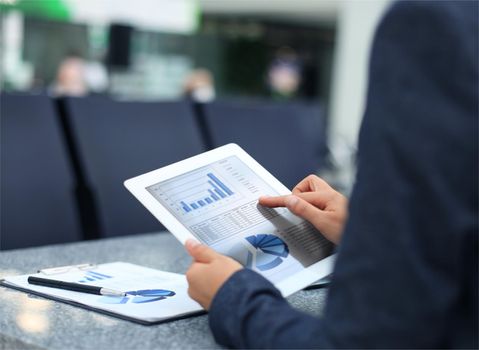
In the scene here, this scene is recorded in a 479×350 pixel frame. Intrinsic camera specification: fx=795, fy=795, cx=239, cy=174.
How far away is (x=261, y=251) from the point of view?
1130mm

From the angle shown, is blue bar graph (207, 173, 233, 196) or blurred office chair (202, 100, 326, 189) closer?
blue bar graph (207, 173, 233, 196)

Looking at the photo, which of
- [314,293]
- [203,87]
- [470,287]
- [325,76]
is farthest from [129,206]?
[325,76]

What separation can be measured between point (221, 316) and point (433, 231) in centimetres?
30

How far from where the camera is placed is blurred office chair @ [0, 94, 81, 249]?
2098mm

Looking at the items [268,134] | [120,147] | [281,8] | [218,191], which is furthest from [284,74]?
[218,191]

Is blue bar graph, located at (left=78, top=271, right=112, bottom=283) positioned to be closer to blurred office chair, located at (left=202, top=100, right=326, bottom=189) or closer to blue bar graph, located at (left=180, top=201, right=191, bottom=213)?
blue bar graph, located at (left=180, top=201, right=191, bottom=213)

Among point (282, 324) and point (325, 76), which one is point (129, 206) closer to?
point (282, 324)

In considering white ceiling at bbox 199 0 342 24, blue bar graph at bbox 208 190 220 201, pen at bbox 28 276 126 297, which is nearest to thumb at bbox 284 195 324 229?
blue bar graph at bbox 208 190 220 201

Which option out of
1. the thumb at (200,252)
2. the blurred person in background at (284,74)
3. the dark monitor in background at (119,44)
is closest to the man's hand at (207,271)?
the thumb at (200,252)

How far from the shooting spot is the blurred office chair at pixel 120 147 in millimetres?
2301

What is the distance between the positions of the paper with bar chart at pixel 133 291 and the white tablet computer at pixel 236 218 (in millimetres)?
122

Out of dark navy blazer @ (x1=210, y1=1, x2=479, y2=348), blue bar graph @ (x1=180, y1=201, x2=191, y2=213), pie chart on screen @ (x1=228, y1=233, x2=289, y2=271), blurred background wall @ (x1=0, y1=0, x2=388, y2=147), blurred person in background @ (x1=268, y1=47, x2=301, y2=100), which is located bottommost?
blurred person in background @ (x1=268, y1=47, x2=301, y2=100)

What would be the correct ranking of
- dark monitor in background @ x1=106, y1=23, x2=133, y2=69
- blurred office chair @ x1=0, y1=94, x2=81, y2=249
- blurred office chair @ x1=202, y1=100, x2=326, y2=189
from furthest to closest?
dark monitor in background @ x1=106, y1=23, x2=133, y2=69 < blurred office chair @ x1=202, y1=100, x2=326, y2=189 < blurred office chair @ x1=0, y1=94, x2=81, y2=249

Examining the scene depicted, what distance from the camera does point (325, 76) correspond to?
21172mm
